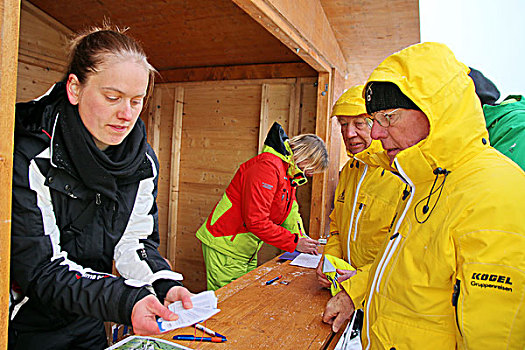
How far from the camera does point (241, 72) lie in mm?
5012

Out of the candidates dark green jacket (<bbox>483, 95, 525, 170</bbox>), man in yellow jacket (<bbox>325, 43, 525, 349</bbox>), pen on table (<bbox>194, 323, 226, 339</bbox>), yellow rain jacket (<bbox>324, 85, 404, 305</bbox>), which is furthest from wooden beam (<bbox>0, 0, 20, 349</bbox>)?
dark green jacket (<bbox>483, 95, 525, 170</bbox>)

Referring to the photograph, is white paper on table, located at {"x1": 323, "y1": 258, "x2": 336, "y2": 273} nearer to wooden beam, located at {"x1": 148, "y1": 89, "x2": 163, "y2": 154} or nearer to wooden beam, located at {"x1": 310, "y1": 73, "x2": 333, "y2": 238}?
wooden beam, located at {"x1": 310, "y1": 73, "x2": 333, "y2": 238}

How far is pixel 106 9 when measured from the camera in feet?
14.0

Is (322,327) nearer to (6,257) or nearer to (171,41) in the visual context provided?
(6,257)

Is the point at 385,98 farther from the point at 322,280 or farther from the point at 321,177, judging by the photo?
the point at 321,177

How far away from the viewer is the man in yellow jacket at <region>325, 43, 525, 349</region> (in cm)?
99

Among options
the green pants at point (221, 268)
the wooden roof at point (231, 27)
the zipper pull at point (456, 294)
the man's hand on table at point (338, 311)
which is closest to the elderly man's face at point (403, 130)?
the zipper pull at point (456, 294)

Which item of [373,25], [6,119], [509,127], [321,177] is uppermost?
[373,25]

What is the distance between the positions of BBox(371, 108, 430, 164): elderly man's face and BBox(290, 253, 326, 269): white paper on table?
4.97 ft

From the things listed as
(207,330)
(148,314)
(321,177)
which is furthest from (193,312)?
(321,177)

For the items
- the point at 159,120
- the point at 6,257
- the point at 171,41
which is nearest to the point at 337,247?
the point at 6,257

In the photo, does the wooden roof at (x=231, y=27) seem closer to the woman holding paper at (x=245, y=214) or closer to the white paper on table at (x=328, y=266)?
the woman holding paper at (x=245, y=214)

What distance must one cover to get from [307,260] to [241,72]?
9.79 feet

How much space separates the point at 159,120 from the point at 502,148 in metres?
4.90
